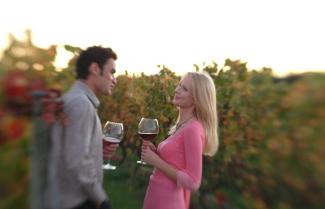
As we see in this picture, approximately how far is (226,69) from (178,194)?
3511 mm

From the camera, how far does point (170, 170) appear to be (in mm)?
4434

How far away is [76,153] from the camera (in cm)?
327

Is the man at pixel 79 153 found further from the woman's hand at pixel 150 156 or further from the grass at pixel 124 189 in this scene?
the grass at pixel 124 189

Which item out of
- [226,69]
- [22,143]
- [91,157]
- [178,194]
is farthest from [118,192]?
[22,143]

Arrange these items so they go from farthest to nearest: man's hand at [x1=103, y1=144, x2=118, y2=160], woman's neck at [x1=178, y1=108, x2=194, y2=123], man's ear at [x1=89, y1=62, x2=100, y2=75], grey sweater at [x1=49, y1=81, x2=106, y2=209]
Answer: woman's neck at [x1=178, y1=108, x2=194, y2=123]
man's hand at [x1=103, y1=144, x2=118, y2=160]
man's ear at [x1=89, y1=62, x2=100, y2=75]
grey sweater at [x1=49, y1=81, x2=106, y2=209]

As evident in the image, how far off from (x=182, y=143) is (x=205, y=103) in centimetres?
30

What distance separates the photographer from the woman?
4.44 metres

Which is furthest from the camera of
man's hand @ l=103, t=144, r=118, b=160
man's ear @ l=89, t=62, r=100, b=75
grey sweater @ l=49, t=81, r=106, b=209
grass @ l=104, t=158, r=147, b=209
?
grass @ l=104, t=158, r=147, b=209

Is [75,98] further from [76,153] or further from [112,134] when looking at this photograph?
[112,134]

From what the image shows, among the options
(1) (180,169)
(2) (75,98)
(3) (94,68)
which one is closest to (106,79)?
(3) (94,68)

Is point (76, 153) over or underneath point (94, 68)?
underneath

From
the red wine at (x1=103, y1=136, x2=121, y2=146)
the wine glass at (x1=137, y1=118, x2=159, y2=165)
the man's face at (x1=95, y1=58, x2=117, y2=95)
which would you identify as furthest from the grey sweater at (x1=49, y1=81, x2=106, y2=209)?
the wine glass at (x1=137, y1=118, x2=159, y2=165)

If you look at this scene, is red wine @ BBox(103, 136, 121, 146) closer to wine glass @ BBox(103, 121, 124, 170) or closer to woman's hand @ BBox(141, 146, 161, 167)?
wine glass @ BBox(103, 121, 124, 170)

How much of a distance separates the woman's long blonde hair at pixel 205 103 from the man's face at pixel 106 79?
88 centimetres
